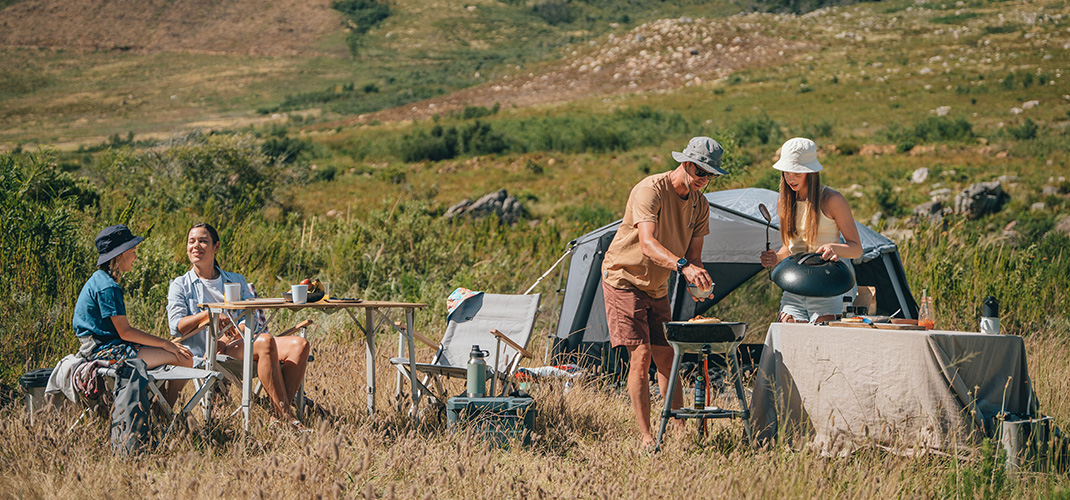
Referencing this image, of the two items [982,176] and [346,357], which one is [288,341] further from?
[982,176]

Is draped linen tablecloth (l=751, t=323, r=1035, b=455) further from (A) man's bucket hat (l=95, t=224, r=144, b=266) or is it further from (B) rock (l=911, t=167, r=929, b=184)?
(B) rock (l=911, t=167, r=929, b=184)

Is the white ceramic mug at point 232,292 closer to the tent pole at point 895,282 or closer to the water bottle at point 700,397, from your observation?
the water bottle at point 700,397

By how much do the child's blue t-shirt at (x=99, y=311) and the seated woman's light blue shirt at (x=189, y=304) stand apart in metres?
0.49

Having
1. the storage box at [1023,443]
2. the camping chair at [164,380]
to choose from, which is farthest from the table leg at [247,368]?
the storage box at [1023,443]

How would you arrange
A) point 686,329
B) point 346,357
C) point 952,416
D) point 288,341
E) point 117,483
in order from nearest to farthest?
point 117,483
point 952,416
point 686,329
point 288,341
point 346,357

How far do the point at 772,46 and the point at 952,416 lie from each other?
46912mm

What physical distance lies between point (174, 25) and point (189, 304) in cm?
7309

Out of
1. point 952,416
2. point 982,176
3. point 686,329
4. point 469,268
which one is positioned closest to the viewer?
point 952,416

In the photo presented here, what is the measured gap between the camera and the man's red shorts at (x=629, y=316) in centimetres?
350

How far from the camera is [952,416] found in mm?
2947

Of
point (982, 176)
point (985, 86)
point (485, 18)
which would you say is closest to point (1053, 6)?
point (985, 86)

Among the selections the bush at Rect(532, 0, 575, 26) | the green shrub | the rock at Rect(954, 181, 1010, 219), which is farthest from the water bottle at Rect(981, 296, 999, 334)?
the bush at Rect(532, 0, 575, 26)

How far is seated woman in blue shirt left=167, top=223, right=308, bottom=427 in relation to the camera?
3713mm

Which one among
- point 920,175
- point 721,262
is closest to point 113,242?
point 721,262
